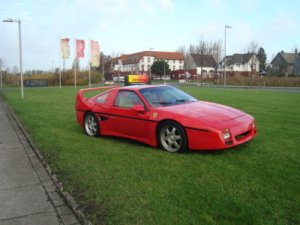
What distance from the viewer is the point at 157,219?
365 centimetres

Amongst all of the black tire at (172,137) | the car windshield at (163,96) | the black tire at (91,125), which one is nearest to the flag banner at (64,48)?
the black tire at (91,125)

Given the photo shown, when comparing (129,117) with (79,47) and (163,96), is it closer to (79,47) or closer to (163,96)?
(163,96)

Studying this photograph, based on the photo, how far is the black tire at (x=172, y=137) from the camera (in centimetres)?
627

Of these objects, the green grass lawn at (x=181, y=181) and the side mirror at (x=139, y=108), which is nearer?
the green grass lawn at (x=181, y=181)

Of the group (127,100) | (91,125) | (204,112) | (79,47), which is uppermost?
(79,47)

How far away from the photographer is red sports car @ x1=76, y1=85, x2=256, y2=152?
6.05 meters

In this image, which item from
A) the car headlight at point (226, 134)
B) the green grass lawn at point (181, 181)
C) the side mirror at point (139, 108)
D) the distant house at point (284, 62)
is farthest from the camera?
the distant house at point (284, 62)

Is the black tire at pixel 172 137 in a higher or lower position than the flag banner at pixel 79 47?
lower

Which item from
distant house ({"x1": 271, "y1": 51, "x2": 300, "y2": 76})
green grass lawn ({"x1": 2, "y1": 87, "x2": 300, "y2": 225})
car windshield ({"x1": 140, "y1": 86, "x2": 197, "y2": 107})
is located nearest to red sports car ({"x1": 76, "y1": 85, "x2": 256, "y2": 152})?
car windshield ({"x1": 140, "y1": 86, "x2": 197, "y2": 107})

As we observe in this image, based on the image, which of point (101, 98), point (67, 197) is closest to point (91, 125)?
point (101, 98)

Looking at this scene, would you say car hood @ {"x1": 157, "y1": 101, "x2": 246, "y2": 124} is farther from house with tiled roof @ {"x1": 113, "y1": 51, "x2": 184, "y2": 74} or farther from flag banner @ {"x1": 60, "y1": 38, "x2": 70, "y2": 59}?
house with tiled roof @ {"x1": 113, "y1": 51, "x2": 184, "y2": 74}

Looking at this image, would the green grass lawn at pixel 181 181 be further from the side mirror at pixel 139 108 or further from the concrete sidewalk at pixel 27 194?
the side mirror at pixel 139 108

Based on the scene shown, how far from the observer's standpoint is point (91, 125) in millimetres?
8484

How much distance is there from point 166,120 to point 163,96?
108cm
